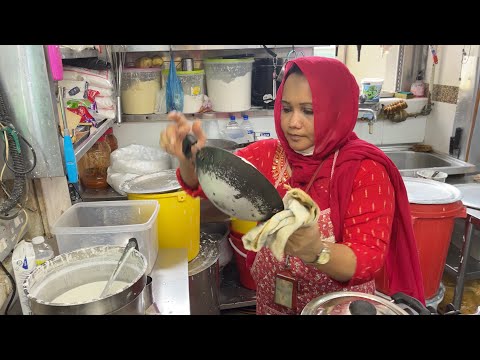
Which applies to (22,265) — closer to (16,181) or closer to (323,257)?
(16,181)

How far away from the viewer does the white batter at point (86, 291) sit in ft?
3.59

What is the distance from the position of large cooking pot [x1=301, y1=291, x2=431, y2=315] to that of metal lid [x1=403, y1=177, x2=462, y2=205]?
1245 mm

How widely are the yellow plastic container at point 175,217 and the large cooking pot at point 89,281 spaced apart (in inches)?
13.9

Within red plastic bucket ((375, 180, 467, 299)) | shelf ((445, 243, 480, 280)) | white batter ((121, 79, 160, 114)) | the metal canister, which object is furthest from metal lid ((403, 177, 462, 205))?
white batter ((121, 79, 160, 114))

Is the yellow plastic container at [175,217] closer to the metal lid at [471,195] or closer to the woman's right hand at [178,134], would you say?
the woman's right hand at [178,134]

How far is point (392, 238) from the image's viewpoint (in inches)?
49.4

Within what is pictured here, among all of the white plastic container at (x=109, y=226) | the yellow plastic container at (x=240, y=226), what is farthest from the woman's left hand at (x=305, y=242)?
the yellow plastic container at (x=240, y=226)

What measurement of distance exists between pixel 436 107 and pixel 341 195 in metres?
2.12

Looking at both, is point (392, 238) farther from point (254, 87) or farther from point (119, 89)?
point (119, 89)

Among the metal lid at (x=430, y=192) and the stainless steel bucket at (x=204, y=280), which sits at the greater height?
the metal lid at (x=430, y=192)

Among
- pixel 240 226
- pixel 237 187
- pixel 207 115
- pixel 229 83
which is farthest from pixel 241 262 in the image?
pixel 237 187

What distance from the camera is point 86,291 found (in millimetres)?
1141

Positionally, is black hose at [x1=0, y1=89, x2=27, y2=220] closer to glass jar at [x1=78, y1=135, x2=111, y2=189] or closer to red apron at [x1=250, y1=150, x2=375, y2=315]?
red apron at [x1=250, y1=150, x2=375, y2=315]

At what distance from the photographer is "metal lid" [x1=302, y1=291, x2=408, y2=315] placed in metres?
0.67
